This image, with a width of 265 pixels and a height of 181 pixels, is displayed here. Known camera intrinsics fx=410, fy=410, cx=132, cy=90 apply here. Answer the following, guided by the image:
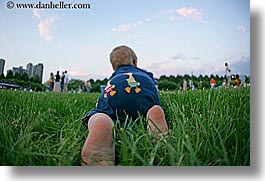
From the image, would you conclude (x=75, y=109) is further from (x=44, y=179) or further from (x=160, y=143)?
(x=160, y=143)

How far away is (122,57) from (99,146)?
1.30 ft

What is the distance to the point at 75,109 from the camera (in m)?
1.57

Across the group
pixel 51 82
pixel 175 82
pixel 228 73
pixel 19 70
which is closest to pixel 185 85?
pixel 175 82

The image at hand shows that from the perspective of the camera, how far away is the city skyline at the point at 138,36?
1.50 m

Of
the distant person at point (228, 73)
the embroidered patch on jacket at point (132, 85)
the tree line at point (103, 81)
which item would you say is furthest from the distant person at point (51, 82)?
the distant person at point (228, 73)

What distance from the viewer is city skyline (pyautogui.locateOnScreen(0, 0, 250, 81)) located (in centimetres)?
150

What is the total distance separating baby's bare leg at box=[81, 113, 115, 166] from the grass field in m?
0.03

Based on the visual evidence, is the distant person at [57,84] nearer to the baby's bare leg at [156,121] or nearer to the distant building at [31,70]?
the distant building at [31,70]

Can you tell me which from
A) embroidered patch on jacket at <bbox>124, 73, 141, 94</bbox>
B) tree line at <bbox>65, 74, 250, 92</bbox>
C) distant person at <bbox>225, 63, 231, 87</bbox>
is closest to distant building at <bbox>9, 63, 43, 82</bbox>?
tree line at <bbox>65, 74, 250, 92</bbox>

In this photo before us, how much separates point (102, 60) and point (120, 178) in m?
0.44

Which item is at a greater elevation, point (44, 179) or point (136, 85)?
point (136, 85)

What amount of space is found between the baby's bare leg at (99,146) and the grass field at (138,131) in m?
0.03

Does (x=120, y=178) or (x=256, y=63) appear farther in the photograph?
(x=256, y=63)

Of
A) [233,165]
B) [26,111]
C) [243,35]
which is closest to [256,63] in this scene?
[243,35]
